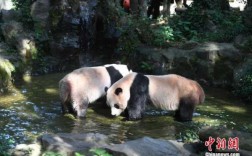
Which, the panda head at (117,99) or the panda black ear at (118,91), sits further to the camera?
the panda head at (117,99)

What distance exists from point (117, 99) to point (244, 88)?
4215mm

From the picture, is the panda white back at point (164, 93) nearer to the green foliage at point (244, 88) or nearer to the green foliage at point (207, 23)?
the green foliage at point (244, 88)

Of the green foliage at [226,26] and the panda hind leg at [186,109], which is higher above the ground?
the green foliage at [226,26]

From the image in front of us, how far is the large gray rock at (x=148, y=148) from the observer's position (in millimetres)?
5891

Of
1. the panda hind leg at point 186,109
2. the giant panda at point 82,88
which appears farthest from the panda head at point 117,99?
the panda hind leg at point 186,109

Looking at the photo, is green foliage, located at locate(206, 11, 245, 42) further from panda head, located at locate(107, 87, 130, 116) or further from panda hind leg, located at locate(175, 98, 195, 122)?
panda head, located at locate(107, 87, 130, 116)

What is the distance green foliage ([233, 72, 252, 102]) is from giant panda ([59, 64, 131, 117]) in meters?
3.82

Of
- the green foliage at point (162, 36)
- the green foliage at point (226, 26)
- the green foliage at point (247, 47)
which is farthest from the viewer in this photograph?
the green foliage at point (226, 26)

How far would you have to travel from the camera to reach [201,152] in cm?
630

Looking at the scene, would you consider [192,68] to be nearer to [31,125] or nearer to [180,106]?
[180,106]

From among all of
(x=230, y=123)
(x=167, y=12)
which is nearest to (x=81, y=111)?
(x=230, y=123)

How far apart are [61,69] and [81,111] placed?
15.2ft

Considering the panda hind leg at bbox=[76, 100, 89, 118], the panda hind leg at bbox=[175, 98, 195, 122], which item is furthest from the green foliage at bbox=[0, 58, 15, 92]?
the panda hind leg at bbox=[175, 98, 195, 122]

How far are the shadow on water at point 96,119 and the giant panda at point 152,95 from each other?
288mm
